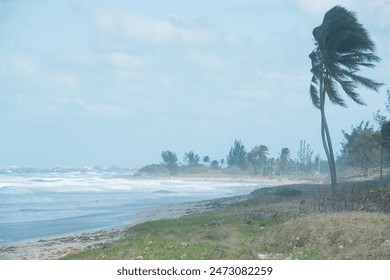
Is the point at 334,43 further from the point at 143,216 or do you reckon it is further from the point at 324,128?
the point at 143,216

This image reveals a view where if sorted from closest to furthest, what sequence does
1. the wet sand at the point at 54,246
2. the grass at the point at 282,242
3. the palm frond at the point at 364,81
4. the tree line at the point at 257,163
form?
the grass at the point at 282,242, the wet sand at the point at 54,246, the palm frond at the point at 364,81, the tree line at the point at 257,163

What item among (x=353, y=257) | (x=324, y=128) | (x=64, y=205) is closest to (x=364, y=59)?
(x=324, y=128)

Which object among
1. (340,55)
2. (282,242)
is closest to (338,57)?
(340,55)

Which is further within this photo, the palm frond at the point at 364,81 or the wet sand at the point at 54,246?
the palm frond at the point at 364,81

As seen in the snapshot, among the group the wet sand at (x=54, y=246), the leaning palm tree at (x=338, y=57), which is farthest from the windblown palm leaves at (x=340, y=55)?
the wet sand at (x=54, y=246)

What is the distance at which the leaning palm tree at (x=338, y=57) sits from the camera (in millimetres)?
18625

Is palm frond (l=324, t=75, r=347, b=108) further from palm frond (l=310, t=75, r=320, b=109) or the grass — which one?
the grass

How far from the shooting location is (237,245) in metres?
10.3

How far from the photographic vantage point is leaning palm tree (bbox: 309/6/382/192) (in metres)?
18.6

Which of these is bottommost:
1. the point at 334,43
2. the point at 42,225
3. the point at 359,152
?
the point at 42,225

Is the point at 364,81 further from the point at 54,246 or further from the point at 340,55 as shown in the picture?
the point at 54,246

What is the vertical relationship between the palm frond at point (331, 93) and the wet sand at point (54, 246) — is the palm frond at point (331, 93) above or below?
above

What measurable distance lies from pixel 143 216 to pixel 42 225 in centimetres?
391

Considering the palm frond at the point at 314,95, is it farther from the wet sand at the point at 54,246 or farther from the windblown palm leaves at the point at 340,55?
the wet sand at the point at 54,246
